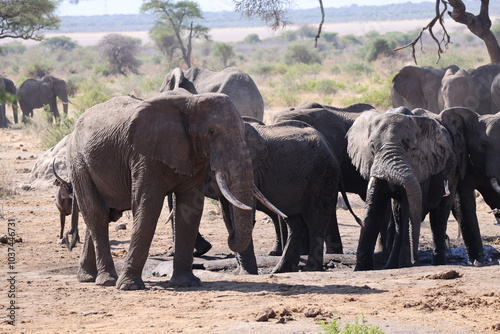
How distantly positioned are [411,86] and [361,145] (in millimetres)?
11628

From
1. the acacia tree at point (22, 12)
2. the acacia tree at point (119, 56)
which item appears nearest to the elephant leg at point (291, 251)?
the acacia tree at point (22, 12)

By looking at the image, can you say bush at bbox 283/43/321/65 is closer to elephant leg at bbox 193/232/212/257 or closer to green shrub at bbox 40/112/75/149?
green shrub at bbox 40/112/75/149

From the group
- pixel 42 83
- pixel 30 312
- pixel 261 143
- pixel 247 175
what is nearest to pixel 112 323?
pixel 30 312

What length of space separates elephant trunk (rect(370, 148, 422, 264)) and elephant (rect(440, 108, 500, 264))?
1.29 metres

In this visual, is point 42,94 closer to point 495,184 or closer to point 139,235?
point 495,184

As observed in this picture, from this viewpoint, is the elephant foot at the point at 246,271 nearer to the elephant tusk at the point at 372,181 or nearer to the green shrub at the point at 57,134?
the elephant tusk at the point at 372,181

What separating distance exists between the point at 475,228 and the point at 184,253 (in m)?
3.29

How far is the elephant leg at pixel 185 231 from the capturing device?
6.66 m

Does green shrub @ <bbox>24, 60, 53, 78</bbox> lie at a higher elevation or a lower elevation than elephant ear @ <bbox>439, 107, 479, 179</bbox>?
lower

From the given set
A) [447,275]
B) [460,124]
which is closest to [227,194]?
[447,275]

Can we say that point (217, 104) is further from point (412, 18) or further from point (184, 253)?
point (412, 18)

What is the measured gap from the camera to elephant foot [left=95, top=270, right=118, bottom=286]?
6895 mm

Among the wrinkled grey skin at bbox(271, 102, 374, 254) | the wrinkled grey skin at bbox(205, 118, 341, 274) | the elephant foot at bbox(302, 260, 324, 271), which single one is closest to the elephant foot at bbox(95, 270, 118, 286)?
the wrinkled grey skin at bbox(205, 118, 341, 274)

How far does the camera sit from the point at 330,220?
8.70m
